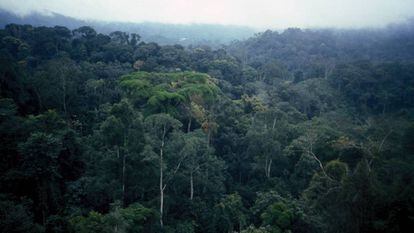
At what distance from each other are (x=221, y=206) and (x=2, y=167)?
13152 mm

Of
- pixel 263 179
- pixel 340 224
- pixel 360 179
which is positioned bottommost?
pixel 263 179

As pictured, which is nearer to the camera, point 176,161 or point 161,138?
point 161,138

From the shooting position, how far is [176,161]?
877 inches

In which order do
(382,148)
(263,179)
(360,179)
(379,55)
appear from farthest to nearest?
(379,55) → (263,179) → (382,148) → (360,179)

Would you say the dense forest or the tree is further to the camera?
the tree

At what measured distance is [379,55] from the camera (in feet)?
291

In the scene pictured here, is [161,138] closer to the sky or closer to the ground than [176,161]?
closer to the sky

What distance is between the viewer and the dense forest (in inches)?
624

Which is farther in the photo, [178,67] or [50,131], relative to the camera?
[178,67]

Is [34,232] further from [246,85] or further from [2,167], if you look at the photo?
[246,85]

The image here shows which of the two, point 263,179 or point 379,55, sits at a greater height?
point 379,55

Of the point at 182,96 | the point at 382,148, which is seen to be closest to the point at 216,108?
the point at 182,96

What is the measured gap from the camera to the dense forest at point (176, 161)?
52.0 ft

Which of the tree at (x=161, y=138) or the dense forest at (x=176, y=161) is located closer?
the dense forest at (x=176, y=161)
